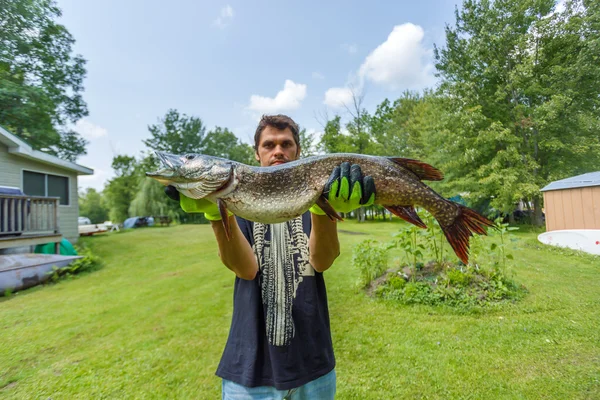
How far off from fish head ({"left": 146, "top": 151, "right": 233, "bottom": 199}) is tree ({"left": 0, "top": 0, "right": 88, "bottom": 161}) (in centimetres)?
748

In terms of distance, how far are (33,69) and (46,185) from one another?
6694 millimetres

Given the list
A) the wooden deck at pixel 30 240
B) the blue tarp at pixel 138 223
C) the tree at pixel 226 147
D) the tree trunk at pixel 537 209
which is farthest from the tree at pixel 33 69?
the tree at pixel 226 147

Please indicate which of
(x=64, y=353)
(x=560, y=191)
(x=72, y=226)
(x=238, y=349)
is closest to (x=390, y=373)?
(x=238, y=349)

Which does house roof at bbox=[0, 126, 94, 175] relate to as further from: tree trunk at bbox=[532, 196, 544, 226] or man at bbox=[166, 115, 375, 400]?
tree trunk at bbox=[532, 196, 544, 226]

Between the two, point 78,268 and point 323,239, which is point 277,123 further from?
point 78,268

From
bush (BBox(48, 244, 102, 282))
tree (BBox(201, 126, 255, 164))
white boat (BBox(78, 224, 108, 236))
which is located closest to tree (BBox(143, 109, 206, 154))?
tree (BBox(201, 126, 255, 164))

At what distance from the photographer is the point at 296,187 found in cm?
161

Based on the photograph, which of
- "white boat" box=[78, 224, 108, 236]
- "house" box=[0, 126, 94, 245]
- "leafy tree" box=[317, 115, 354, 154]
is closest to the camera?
"house" box=[0, 126, 94, 245]

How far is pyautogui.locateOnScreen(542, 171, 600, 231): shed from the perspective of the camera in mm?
4273

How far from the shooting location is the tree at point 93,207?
180 ft

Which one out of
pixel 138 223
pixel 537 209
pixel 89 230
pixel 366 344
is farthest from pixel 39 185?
pixel 537 209

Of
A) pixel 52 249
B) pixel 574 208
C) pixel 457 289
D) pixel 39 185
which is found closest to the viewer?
pixel 574 208

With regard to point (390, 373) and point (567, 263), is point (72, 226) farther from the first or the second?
point (567, 263)

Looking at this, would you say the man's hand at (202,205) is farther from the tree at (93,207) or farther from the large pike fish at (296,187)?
the tree at (93,207)
